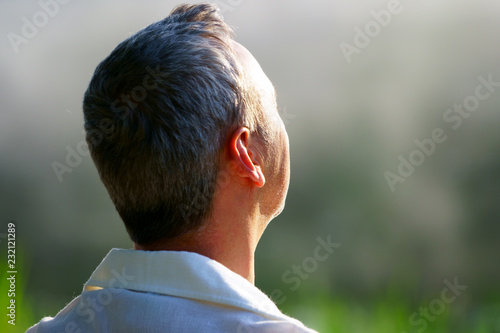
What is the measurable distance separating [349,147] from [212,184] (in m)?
2.30

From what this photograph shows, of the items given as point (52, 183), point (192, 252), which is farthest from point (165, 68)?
point (52, 183)

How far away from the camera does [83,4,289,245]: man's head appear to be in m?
0.88

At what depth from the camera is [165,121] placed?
2.87 ft

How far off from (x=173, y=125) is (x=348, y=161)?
7.65ft

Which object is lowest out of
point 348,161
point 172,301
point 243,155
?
point 348,161

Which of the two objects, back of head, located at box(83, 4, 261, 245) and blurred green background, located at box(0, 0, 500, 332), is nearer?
back of head, located at box(83, 4, 261, 245)

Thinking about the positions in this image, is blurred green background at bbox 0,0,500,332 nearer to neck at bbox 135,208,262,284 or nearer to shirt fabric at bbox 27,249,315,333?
neck at bbox 135,208,262,284

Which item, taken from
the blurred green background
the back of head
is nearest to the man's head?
the back of head

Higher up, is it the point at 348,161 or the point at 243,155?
the point at 243,155

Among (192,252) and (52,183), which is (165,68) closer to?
(192,252)

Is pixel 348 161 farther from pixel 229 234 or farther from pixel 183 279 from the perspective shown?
pixel 183 279

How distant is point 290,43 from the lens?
3.08 meters

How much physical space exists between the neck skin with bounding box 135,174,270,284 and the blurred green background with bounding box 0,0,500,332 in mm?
2044

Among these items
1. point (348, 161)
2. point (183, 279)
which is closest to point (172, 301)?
point (183, 279)
